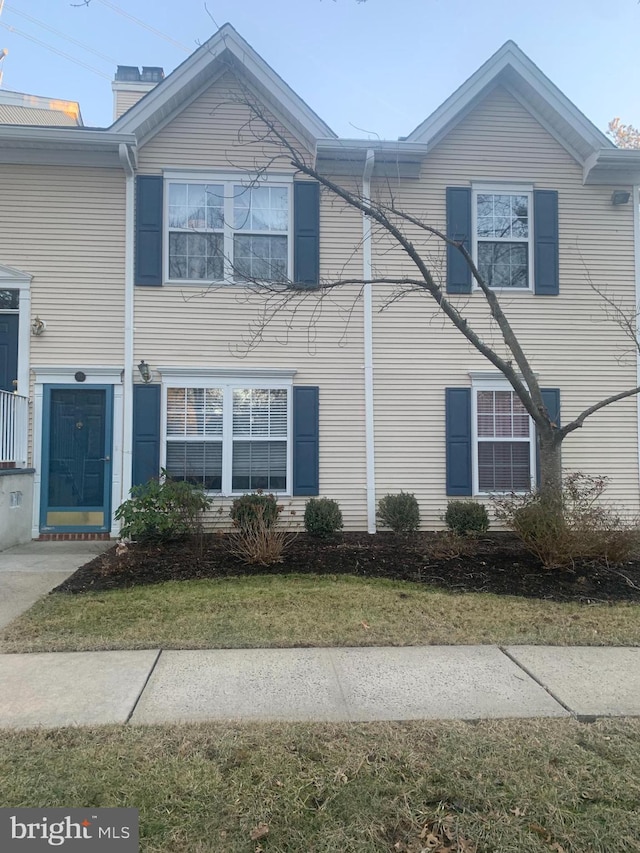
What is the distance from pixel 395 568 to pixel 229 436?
11.5 ft

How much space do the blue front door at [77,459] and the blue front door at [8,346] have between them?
66cm

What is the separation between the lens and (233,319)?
9117 mm

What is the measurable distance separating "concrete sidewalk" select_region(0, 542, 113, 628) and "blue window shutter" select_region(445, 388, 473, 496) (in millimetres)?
5294

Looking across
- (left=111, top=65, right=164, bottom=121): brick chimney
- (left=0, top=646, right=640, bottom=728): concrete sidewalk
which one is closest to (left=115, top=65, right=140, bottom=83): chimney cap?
(left=111, top=65, right=164, bottom=121): brick chimney

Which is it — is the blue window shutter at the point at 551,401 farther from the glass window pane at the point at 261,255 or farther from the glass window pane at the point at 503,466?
the glass window pane at the point at 261,255

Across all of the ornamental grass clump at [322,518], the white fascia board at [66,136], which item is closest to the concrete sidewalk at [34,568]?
the ornamental grass clump at [322,518]

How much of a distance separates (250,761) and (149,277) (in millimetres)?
7623

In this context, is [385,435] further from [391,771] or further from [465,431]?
[391,771]

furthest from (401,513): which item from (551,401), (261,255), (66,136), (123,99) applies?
(123,99)

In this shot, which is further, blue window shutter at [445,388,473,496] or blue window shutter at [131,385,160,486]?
blue window shutter at [445,388,473,496]

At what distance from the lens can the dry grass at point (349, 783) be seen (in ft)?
7.38

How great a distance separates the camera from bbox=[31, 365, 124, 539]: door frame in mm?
8680

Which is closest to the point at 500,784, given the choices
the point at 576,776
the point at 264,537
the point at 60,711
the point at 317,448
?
the point at 576,776

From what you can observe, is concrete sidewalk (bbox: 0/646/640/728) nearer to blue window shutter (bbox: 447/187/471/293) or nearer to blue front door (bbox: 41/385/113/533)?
blue front door (bbox: 41/385/113/533)
